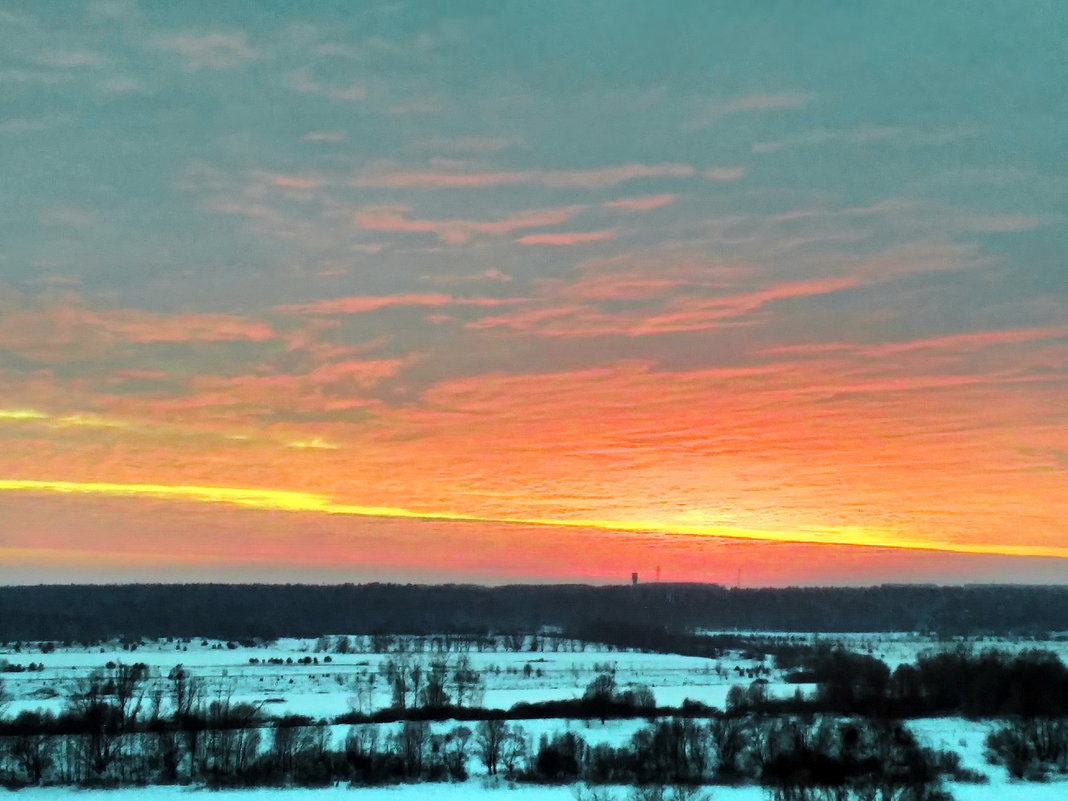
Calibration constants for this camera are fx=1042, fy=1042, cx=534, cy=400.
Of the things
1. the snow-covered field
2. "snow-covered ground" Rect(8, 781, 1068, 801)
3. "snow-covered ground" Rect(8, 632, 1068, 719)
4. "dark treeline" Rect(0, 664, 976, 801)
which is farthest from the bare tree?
"snow-covered ground" Rect(8, 632, 1068, 719)

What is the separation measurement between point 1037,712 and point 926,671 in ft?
63.7

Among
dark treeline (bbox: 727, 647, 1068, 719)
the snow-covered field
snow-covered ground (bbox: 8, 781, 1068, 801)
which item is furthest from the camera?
dark treeline (bbox: 727, 647, 1068, 719)

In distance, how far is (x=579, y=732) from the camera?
194 ft

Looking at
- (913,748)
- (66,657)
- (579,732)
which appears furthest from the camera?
(66,657)

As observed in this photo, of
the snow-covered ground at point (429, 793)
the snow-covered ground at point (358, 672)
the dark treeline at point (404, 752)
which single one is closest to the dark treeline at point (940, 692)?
the snow-covered ground at point (358, 672)

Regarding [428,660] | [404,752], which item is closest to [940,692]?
[404,752]

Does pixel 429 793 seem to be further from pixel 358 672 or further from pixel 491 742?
pixel 358 672

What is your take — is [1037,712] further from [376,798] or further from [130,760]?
[130,760]

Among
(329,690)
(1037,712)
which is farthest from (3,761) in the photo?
(1037,712)

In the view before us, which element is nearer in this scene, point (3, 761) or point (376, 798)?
point (376, 798)

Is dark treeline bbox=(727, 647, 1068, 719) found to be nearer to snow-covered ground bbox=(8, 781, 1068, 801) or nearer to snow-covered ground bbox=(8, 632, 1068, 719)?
snow-covered ground bbox=(8, 632, 1068, 719)

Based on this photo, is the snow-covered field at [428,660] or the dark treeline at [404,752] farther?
the dark treeline at [404,752]

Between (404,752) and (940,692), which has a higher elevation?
(940,692)

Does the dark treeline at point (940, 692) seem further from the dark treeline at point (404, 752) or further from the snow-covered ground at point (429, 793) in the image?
the snow-covered ground at point (429, 793)
